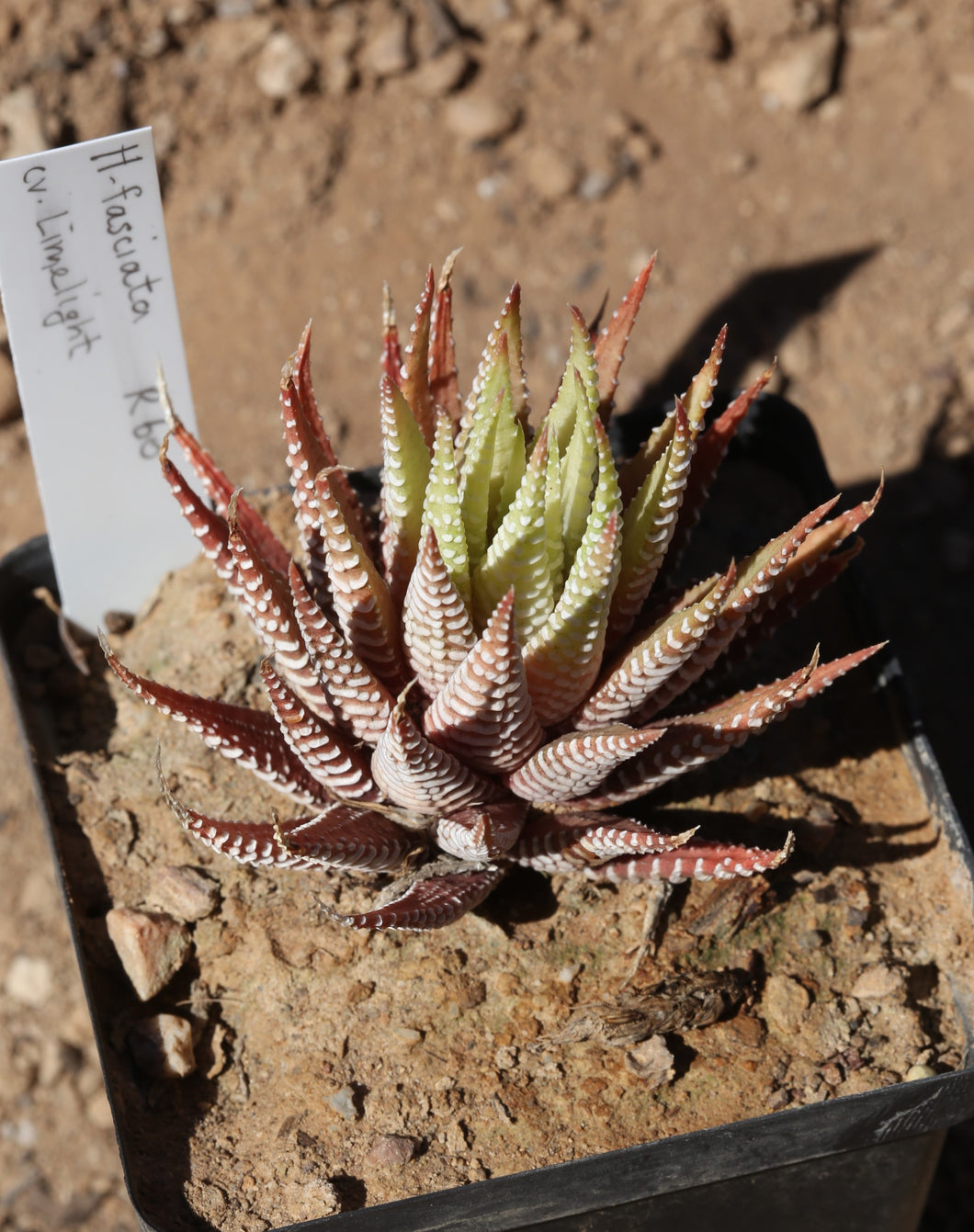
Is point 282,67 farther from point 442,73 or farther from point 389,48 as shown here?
point 442,73

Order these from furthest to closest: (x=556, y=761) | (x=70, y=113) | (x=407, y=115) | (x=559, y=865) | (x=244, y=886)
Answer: (x=407, y=115) < (x=70, y=113) < (x=244, y=886) < (x=559, y=865) < (x=556, y=761)

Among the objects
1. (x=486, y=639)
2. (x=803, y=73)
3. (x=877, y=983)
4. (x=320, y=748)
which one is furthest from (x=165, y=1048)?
(x=803, y=73)

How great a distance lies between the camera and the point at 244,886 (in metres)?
1.34

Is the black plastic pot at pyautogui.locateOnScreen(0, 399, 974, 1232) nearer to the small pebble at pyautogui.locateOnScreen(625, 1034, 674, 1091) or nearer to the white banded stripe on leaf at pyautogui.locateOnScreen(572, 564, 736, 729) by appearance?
the small pebble at pyautogui.locateOnScreen(625, 1034, 674, 1091)

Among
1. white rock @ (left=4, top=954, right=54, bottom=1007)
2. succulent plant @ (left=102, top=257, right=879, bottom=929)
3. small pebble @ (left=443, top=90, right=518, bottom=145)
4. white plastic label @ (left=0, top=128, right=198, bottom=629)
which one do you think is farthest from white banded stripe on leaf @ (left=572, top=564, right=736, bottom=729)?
small pebble @ (left=443, top=90, right=518, bottom=145)

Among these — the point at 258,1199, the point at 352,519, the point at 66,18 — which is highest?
the point at 66,18

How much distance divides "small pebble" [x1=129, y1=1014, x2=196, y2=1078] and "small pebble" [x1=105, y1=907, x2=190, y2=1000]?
43mm

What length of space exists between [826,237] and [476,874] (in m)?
1.74

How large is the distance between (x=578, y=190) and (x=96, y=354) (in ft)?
4.51

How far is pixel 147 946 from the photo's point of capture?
1.28 meters

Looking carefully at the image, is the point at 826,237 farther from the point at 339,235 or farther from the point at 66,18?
the point at 66,18

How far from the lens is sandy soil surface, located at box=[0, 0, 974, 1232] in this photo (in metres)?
2.30

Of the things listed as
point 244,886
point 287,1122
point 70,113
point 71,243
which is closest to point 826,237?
point 70,113

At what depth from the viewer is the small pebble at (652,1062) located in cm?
120
